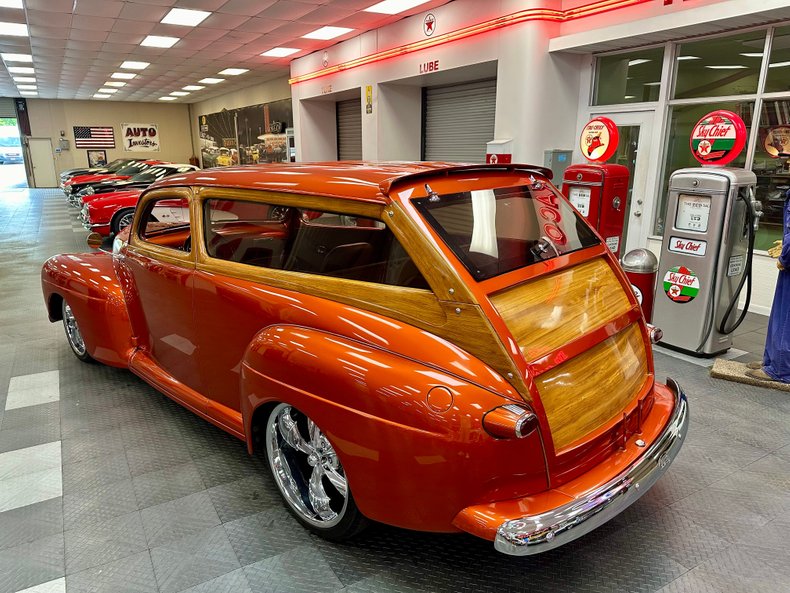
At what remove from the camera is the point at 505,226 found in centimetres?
239

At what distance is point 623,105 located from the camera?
7.24 metres

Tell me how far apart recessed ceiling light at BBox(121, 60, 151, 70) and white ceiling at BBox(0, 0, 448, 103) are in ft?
0.61

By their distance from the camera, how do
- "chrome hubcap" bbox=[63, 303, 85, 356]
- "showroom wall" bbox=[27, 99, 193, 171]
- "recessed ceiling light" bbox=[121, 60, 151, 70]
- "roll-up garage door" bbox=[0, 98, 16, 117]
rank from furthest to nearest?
"showroom wall" bbox=[27, 99, 193, 171]
"roll-up garage door" bbox=[0, 98, 16, 117]
"recessed ceiling light" bbox=[121, 60, 151, 70]
"chrome hubcap" bbox=[63, 303, 85, 356]

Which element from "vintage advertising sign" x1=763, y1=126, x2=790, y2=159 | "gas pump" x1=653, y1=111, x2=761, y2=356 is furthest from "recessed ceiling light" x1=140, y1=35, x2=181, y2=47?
"vintage advertising sign" x1=763, y1=126, x2=790, y2=159

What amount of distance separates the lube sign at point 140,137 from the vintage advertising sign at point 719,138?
90.5 ft

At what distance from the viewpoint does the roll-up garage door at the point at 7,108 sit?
23859 millimetres

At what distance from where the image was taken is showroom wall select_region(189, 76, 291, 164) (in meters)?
16.6

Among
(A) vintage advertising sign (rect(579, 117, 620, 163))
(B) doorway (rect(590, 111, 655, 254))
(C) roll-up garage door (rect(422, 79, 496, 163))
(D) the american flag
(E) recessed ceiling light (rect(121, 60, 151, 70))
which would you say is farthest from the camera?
(D) the american flag

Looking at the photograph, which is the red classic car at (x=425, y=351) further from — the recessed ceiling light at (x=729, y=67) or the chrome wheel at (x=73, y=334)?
the recessed ceiling light at (x=729, y=67)

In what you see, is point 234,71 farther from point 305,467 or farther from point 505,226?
point 305,467

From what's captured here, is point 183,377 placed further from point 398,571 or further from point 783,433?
point 783,433

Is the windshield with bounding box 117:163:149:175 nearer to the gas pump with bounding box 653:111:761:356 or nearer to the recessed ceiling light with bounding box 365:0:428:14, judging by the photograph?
the recessed ceiling light with bounding box 365:0:428:14

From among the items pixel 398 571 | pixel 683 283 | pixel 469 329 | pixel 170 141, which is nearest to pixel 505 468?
pixel 469 329

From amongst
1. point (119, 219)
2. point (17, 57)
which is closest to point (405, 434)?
point (119, 219)
